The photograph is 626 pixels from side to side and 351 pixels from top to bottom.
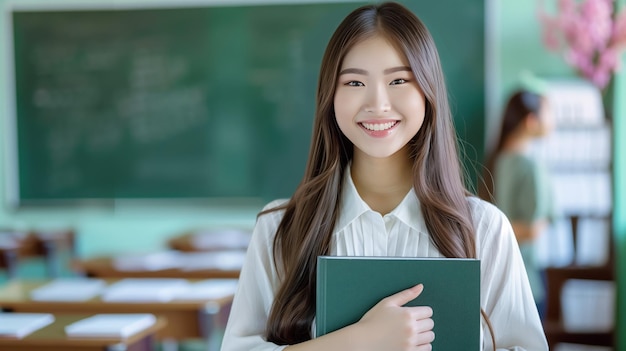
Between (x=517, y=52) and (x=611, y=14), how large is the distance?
2.05 feet

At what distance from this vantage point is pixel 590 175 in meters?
4.44

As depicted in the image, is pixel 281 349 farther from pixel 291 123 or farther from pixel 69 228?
pixel 69 228

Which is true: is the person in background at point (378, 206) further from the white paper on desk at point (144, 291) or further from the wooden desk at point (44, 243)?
the wooden desk at point (44, 243)

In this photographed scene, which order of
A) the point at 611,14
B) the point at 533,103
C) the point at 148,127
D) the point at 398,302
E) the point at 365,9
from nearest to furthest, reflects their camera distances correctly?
1. the point at 398,302
2. the point at 365,9
3. the point at 533,103
4. the point at 611,14
5. the point at 148,127

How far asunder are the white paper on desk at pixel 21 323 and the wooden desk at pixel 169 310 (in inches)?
11.2

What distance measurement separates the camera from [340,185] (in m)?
1.38

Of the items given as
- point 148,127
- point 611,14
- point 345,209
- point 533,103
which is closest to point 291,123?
point 148,127

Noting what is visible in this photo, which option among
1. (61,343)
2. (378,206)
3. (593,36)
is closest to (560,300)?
(593,36)

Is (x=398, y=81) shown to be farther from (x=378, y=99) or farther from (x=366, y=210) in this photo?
(x=366, y=210)

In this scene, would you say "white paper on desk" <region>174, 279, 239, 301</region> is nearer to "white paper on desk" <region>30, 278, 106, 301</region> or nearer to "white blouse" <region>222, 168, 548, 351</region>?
"white paper on desk" <region>30, 278, 106, 301</region>

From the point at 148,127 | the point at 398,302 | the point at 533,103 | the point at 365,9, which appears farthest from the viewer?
the point at 148,127

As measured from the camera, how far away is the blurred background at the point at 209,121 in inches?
177

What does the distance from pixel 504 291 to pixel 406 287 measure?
197 millimetres

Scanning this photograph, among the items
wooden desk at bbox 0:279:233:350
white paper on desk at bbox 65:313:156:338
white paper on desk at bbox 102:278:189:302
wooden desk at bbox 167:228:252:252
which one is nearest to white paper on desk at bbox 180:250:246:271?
wooden desk at bbox 167:228:252:252
